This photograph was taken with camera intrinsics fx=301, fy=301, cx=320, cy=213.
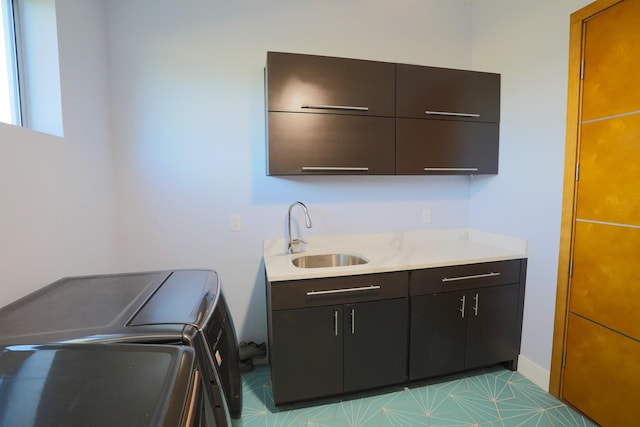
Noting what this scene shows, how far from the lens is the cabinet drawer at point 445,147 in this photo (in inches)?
77.3

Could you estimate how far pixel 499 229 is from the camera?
2.20m

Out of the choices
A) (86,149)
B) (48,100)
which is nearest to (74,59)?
(48,100)

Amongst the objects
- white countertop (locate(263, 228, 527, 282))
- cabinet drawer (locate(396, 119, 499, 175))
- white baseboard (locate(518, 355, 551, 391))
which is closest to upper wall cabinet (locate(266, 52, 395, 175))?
cabinet drawer (locate(396, 119, 499, 175))

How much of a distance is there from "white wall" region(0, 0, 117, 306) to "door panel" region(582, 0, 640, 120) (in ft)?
8.41

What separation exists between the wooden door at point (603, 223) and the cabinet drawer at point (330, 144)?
102 cm

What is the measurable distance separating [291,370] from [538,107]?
2161 millimetres

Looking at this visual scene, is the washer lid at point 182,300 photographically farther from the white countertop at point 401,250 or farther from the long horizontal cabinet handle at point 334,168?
the long horizontal cabinet handle at point 334,168

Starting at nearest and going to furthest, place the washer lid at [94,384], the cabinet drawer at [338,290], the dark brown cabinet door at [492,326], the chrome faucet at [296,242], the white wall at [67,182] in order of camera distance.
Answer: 1. the washer lid at [94,384]
2. the white wall at [67,182]
3. the cabinet drawer at [338,290]
4. the dark brown cabinet door at [492,326]
5. the chrome faucet at [296,242]

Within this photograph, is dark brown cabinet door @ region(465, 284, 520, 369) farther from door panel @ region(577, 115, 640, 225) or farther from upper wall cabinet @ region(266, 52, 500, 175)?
upper wall cabinet @ region(266, 52, 500, 175)

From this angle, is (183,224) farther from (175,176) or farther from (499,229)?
(499,229)

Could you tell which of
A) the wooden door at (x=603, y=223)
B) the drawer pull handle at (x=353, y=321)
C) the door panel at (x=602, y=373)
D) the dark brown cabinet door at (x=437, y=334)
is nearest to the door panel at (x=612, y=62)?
the wooden door at (x=603, y=223)

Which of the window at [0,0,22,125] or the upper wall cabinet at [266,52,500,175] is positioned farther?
the upper wall cabinet at [266,52,500,175]

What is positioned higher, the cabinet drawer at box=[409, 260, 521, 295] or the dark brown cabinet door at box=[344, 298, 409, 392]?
the cabinet drawer at box=[409, 260, 521, 295]

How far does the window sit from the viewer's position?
4.07 ft
